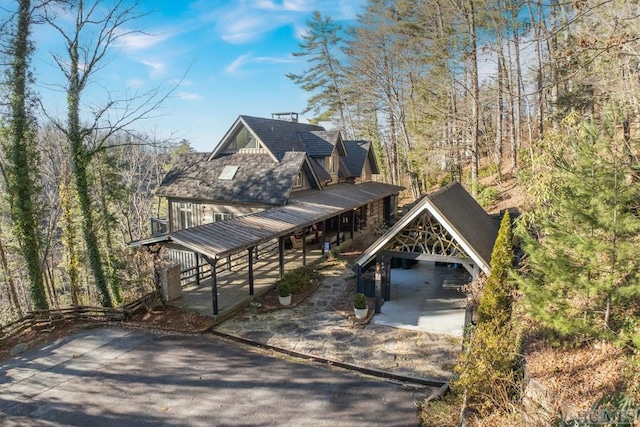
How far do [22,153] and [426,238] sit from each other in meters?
14.2

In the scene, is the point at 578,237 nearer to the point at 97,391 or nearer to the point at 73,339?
the point at 97,391

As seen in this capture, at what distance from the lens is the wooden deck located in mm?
13070

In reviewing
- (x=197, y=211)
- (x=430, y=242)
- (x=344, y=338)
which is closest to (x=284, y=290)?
(x=344, y=338)


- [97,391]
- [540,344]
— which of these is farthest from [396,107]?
[97,391]

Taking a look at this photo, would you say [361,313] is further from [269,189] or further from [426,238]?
[269,189]

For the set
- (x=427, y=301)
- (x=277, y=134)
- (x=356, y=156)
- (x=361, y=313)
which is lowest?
(x=427, y=301)

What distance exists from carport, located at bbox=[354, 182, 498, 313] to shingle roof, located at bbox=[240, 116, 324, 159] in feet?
38.1

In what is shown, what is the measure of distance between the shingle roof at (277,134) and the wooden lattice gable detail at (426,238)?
39.3 ft

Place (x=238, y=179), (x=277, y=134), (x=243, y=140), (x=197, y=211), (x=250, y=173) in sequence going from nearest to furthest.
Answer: (x=238, y=179), (x=250, y=173), (x=197, y=211), (x=243, y=140), (x=277, y=134)

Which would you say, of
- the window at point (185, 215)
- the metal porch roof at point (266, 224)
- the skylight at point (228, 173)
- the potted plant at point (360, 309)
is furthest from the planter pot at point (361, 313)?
the window at point (185, 215)

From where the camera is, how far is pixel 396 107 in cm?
3500

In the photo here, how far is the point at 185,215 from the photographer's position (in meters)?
22.9

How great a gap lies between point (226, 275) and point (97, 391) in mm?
8515

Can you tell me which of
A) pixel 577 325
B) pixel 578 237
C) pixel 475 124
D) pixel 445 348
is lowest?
pixel 445 348
